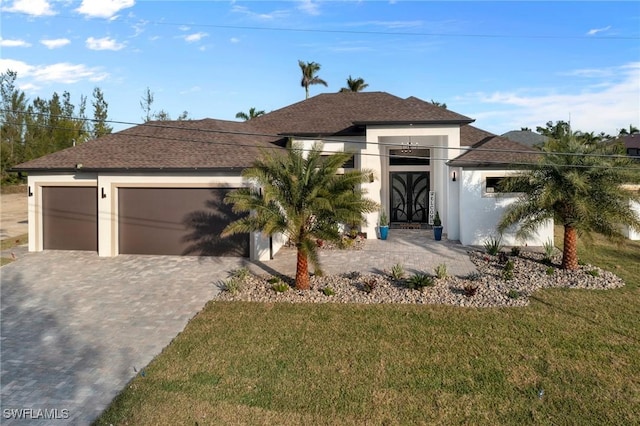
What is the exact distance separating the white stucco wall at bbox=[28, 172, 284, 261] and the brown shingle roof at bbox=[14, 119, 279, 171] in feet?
1.43

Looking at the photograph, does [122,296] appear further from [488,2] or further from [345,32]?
[488,2]

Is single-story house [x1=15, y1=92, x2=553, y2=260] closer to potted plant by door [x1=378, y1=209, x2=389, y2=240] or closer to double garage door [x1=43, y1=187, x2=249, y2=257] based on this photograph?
double garage door [x1=43, y1=187, x2=249, y2=257]

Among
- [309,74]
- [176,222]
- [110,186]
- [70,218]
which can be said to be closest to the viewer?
[176,222]

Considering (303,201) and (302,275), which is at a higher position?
(303,201)

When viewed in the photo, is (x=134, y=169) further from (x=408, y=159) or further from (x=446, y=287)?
(x=408, y=159)

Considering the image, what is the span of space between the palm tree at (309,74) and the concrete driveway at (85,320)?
35.2 meters

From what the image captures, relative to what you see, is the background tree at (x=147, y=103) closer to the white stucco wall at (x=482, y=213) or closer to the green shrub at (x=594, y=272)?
the white stucco wall at (x=482, y=213)

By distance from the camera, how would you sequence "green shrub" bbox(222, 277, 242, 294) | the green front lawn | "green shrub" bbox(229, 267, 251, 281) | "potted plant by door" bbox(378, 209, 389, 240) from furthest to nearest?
"potted plant by door" bbox(378, 209, 389, 240), "green shrub" bbox(229, 267, 251, 281), "green shrub" bbox(222, 277, 242, 294), the green front lawn

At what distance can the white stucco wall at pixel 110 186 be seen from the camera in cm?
1480

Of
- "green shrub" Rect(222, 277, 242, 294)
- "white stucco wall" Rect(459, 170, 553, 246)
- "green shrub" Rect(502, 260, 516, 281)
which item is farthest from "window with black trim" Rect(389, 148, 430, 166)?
"green shrub" Rect(222, 277, 242, 294)

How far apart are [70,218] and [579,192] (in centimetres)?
1794

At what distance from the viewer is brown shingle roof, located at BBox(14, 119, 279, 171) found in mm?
14992

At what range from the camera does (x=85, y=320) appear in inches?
373

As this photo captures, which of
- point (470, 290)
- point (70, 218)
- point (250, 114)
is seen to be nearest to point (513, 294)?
point (470, 290)
